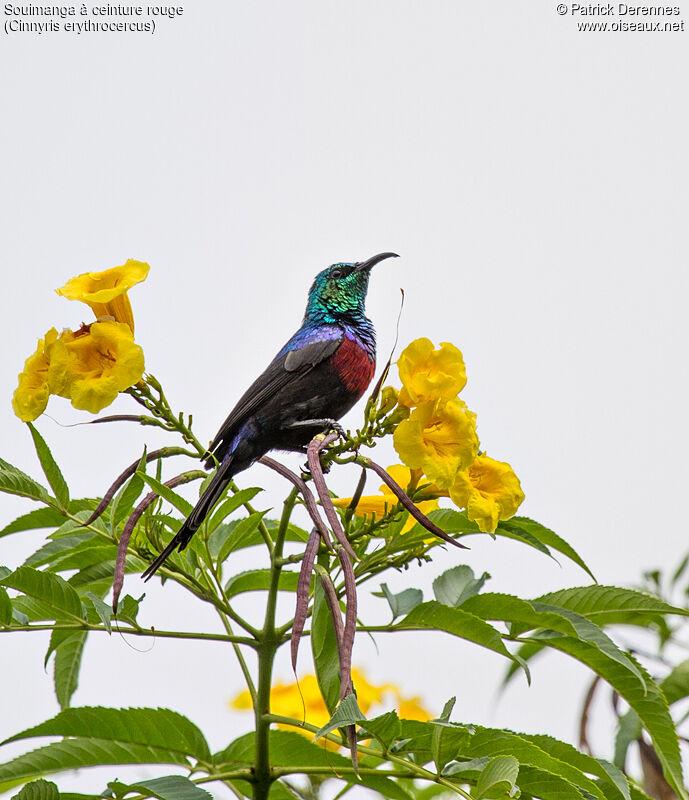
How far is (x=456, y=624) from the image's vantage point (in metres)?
1.90

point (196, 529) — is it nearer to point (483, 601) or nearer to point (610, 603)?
point (483, 601)

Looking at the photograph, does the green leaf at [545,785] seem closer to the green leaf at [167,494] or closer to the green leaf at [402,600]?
the green leaf at [402,600]

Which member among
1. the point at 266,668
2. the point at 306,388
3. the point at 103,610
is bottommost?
the point at 266,668

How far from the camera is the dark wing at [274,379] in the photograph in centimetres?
232

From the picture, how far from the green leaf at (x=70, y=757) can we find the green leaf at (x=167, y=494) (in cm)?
50

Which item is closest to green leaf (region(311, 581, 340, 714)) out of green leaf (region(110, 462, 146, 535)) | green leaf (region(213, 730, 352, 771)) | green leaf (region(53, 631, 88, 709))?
green leaf (region(213, 730, 352, 771))

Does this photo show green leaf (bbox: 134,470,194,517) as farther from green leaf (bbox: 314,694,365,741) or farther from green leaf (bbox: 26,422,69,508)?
green leaf (bbox: 314,694,365,741)

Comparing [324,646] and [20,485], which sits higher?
[20,485]

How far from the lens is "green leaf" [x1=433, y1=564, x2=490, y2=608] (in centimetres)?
212

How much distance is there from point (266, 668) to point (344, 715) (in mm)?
485

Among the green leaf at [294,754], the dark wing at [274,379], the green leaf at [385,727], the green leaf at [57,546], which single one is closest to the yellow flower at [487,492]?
the green leaf at [385,727]

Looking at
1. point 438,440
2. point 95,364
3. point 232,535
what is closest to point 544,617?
point 438,440

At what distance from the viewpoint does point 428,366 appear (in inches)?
74.2

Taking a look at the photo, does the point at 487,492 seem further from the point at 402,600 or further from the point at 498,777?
the point at 498,777
